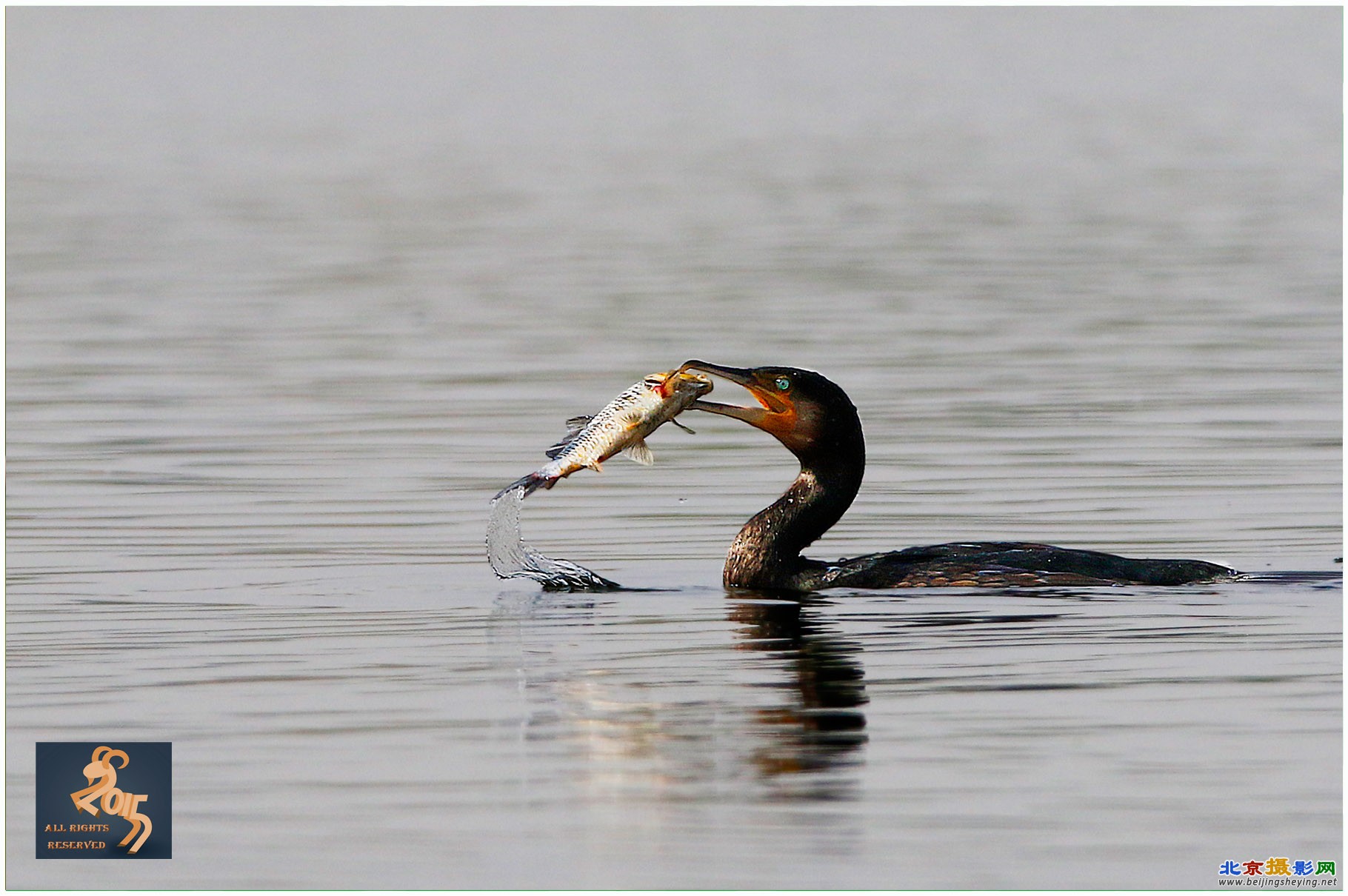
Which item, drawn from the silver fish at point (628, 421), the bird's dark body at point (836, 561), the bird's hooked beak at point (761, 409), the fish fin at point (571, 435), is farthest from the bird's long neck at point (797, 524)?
the fish fin at point (571, 435)

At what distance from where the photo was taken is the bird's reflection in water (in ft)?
30.7

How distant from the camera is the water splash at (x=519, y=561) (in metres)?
12.6

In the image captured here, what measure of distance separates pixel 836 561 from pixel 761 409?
0.83 m

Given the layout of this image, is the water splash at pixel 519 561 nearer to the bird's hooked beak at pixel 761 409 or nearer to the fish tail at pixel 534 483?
the fish tail at pixel 534 483

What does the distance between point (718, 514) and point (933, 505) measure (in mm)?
1165

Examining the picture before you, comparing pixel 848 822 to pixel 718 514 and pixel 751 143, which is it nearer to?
pixel 718 514

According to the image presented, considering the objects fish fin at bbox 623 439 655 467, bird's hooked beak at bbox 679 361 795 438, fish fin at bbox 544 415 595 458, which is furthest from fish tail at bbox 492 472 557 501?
bird's hooked beak at bbox 679 361 795 438

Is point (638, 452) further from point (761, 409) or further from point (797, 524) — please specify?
point (797, 524)

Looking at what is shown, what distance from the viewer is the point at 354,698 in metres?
10.3

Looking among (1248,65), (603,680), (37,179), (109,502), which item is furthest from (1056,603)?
(1248,65)

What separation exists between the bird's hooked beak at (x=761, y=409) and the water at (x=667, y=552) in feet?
2.75

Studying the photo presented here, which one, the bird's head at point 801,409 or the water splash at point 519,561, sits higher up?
the bird's head at point 801,409

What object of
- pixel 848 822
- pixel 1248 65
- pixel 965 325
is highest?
pixel 1248 65

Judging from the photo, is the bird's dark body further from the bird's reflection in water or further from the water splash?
the water splash
